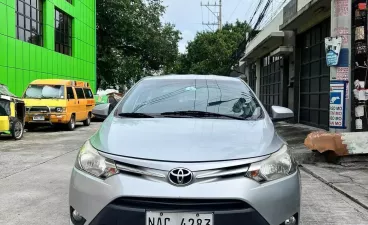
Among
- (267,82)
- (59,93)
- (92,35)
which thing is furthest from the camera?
(92,35)

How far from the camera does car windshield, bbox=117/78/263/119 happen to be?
412 cm

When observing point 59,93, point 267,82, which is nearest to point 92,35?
point 267,82

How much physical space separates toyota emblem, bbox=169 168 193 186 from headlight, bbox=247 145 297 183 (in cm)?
42

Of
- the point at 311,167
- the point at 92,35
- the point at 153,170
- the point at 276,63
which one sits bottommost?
the point at 311,167

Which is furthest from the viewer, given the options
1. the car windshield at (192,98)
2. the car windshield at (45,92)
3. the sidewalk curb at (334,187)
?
the car windshield at (45,92)

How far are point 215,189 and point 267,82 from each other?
900 inches

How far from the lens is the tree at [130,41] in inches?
1384

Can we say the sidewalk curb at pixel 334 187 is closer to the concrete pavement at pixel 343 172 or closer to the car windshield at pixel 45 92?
the concrete pavement at pixel 343 172

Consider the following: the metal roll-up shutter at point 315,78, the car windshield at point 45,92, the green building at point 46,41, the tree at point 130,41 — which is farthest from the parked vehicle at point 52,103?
the tree at point 130,41

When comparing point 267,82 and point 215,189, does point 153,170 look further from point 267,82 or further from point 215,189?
point 267,82

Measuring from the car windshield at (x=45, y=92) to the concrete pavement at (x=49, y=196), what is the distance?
262 inches

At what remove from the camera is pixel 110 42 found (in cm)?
3772

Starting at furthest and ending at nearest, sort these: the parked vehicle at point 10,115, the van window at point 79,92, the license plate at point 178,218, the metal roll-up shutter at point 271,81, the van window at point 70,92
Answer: the metal roll-up shutter at point 271,81, the van window at point 79,92, the van window at point 70,92, the parked vehicle at point 10,115, the license plate at point 178,218

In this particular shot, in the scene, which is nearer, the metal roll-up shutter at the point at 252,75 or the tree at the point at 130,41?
the metal roll-up shutter at the point at 252,75
